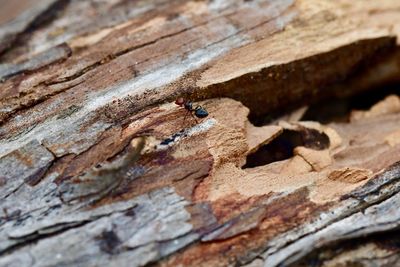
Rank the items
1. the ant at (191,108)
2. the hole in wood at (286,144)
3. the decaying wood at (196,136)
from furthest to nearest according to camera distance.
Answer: the hole in wood at (286,144) → the ant at (191,108) → the decaying wood at (196,136)

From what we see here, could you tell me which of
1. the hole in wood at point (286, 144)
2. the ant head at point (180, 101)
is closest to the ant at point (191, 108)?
the ant head at point (180, 101)

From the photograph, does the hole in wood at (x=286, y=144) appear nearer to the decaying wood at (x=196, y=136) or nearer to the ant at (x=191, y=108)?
the decaying wood at (x=196, y=136)

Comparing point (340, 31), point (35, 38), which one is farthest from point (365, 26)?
point (35, 38)

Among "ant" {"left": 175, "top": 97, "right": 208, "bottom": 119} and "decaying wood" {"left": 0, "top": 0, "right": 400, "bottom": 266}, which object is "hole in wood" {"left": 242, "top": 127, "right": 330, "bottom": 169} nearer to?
"decaying wood" {"left": 0, "top": 0, "right": 400, "bottom": 266}

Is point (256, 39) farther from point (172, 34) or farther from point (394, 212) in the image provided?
point (394, 212)

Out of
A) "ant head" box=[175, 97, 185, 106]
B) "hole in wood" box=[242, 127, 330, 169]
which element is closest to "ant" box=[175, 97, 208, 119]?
"ant head" box=[175, 97, 185, 106]

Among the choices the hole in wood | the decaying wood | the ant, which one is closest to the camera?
the decaying wood

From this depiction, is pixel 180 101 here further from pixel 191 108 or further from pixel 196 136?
pixel 196 136
